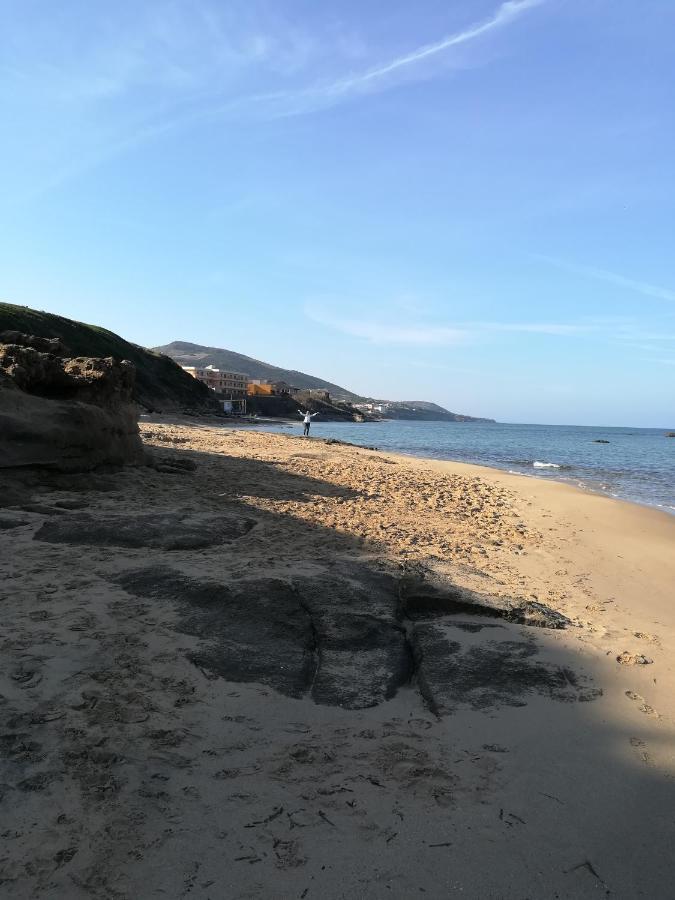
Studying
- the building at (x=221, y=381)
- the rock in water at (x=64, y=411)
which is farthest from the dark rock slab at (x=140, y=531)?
the building at (x=221, y=381)

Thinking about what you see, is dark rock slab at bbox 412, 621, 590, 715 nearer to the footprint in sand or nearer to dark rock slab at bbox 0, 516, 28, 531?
the footprint in sand

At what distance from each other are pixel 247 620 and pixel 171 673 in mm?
661

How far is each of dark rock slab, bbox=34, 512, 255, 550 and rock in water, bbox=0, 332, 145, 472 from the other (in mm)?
1976

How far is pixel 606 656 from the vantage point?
400 centimetres

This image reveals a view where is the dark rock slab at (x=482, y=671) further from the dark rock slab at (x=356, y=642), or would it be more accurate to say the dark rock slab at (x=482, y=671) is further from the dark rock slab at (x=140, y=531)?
the dark rock slab at (x=140, y=531)

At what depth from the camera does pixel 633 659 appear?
13.2 feet

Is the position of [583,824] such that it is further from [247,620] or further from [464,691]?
[247,620]

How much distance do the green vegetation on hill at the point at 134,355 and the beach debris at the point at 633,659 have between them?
36034 millimetres

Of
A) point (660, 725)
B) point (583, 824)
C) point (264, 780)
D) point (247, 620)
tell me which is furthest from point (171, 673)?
point (660, 725)

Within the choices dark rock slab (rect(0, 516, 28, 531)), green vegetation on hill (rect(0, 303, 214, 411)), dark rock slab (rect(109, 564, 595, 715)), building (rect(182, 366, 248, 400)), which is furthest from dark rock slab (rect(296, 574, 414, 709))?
building (rect(182, 366, 248, 400))

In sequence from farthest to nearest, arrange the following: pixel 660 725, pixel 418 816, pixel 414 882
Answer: pixel 660 725
pixel 418 816
pixel 414 882

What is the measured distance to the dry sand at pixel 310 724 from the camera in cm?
200

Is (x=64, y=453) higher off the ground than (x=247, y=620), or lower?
higher

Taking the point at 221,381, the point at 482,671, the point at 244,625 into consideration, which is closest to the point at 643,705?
the point at 482,671
